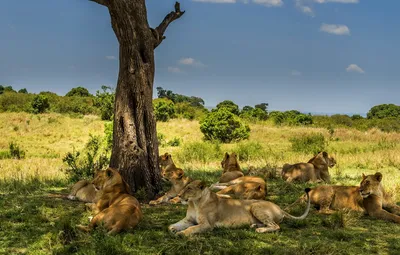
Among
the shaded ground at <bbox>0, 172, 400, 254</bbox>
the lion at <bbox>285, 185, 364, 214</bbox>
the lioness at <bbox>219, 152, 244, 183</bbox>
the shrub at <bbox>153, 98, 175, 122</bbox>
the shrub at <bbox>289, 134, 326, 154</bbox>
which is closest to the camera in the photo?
the shaded ground at <bbox>0, 172, 400, 254</bbox>

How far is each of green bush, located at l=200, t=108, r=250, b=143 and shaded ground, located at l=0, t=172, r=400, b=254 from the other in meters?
24.0

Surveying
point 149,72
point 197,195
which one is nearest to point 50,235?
point 197,195

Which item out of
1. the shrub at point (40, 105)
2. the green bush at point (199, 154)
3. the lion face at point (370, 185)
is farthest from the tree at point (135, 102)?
the shrub at point (40, 105)

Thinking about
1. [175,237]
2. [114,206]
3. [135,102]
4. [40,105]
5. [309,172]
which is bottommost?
[175,237]

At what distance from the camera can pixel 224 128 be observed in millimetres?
32344

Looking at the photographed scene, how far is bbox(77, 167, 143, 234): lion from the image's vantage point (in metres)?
6.41

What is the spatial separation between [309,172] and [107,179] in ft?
21.0

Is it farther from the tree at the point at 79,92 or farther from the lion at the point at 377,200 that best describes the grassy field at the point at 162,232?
the tree at the point at 79,92

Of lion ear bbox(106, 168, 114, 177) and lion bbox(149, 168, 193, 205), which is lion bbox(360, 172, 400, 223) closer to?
lion bbox(149, 168, 193, 205)

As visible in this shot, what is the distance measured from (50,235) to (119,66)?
190 inches

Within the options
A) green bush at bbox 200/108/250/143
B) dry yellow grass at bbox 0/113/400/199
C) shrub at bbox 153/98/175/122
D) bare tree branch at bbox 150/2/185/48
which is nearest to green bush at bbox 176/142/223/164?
dry yellow grass at bbox 0/113/400/199

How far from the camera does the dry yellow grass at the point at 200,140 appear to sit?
16516 millimetres

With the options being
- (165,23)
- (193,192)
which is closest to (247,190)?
(193,192)

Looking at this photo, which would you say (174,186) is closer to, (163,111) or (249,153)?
(249,153)
